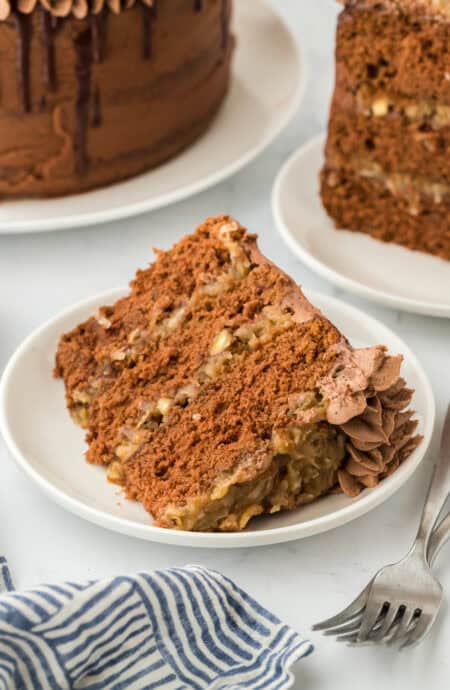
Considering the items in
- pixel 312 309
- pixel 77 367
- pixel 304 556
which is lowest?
pixel 304 556

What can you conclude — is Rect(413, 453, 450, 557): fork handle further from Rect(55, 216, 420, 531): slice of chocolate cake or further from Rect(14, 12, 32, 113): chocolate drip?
Rect(14, 12, 32, 113): chocolate drip

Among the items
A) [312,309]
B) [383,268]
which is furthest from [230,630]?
[383,268]

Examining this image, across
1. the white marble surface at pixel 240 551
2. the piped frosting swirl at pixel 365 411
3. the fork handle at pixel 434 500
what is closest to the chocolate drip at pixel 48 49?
the white marble surface at pixel 240 551

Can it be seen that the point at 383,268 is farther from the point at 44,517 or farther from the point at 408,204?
the point at 44,517

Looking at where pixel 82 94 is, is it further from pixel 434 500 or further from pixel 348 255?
pixel 434 500

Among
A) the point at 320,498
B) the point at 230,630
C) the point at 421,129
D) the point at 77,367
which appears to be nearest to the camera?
the point at 230,630

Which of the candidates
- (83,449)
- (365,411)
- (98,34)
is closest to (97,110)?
(98,34)

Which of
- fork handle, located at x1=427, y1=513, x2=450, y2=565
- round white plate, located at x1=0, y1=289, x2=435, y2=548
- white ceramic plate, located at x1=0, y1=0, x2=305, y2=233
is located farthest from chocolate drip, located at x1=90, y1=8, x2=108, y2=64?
fork handle, located at x1=427, y1=513, x2=450, y2=565
